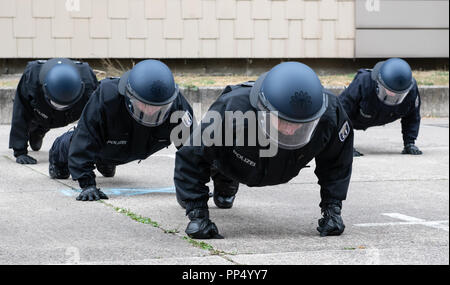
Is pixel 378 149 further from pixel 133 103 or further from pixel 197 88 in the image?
pixel 133 103

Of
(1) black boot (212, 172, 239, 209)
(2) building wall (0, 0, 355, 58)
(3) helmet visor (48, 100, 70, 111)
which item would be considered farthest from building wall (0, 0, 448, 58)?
(1) black boot (212, 172, 239, 209)

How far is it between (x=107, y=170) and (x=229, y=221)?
91.7 inches

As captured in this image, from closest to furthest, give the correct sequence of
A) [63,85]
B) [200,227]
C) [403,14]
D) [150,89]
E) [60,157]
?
[200,227] → [150,89] → [60,157] → [63,85] → [403,14]

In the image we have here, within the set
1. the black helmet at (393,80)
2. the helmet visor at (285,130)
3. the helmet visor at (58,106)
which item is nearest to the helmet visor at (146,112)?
the helmet visor at (285,130)

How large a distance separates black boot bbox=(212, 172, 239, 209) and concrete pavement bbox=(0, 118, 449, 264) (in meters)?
0.08

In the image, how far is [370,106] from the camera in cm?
966

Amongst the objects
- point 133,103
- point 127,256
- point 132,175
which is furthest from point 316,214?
point 132,175

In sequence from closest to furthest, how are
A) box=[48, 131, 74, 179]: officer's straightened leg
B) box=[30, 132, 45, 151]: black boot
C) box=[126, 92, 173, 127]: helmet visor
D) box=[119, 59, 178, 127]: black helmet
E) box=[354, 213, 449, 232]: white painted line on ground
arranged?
box=[354, 213, 449, 232]: white painted line on ground < box=[119, 59, 178, 127]: black helmet < box=[126, 92, 173, 127]: helmet visor < box=[48, 131, 74, 179]: officer's straightened leg < box=[30, 132, 45, 151]: black boot

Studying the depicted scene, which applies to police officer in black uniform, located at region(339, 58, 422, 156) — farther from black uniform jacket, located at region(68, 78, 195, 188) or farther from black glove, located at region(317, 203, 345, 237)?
black glove, located at region(317, 203, 345, 237)

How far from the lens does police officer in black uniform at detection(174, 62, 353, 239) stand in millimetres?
4586

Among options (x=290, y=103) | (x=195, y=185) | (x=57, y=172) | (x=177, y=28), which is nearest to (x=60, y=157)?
(x=57, y=172)

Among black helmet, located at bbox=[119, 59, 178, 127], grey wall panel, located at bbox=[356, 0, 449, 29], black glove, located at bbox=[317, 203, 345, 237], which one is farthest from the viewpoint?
grey wall panel, located at bbox=[356, 0, 449, 29]

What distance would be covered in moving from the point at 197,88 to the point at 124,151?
6.96m

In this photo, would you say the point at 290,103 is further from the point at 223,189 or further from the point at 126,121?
the point at 126,121
